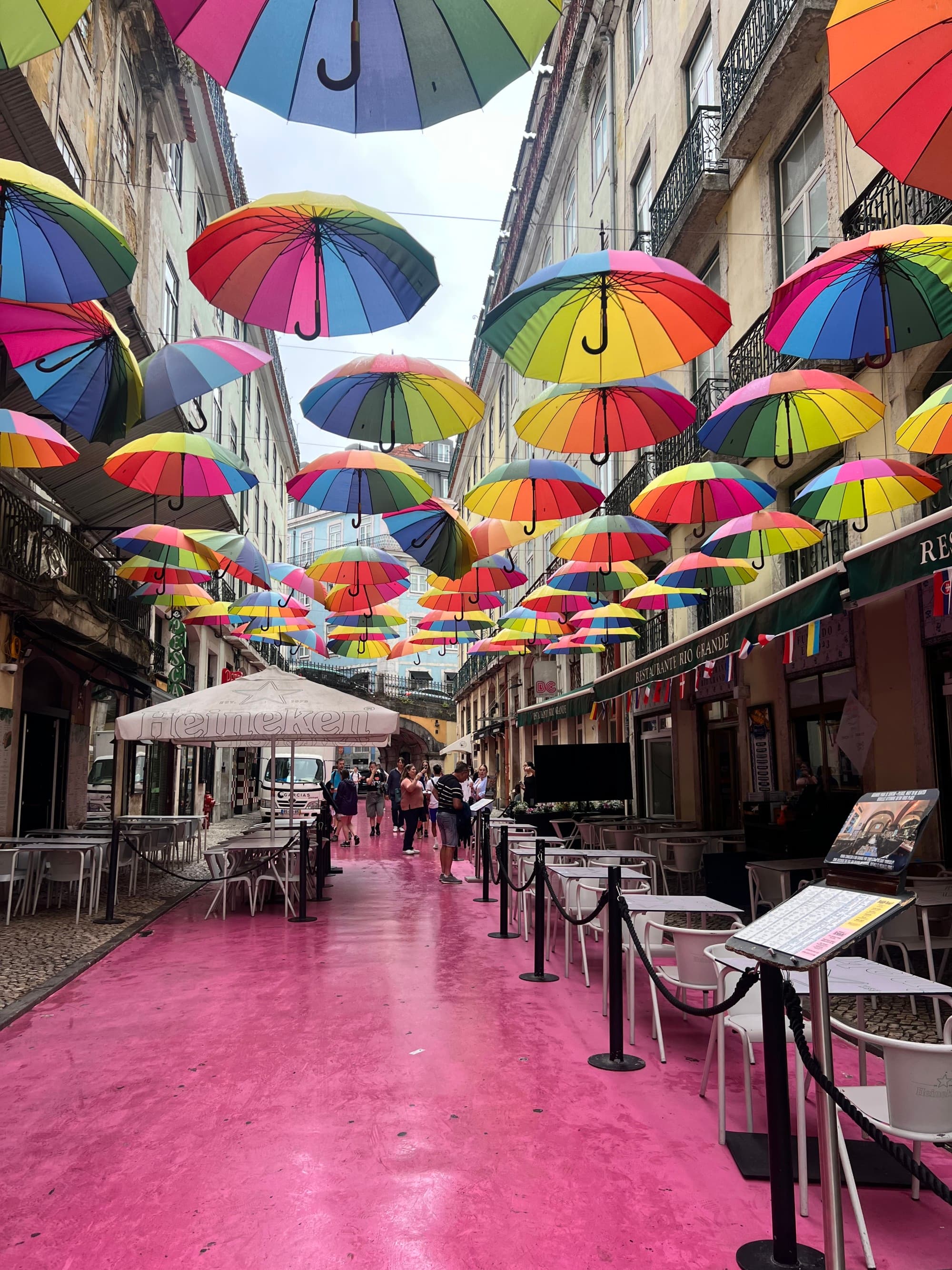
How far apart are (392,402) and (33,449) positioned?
10.6ft

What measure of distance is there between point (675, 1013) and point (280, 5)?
6461 mm

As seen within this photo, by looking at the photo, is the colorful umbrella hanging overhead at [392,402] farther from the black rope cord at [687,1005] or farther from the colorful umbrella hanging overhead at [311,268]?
the black rope cord at [687,1005]

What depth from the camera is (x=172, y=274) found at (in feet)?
74.4

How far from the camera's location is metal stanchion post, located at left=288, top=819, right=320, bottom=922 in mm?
10352

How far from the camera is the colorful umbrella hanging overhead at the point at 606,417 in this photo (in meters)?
8.27

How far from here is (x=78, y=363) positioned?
22.7 ft

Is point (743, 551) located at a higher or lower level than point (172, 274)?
lower

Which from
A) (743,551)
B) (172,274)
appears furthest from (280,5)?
(172,274)

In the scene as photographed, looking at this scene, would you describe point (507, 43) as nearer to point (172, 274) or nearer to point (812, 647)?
point (812, 647)

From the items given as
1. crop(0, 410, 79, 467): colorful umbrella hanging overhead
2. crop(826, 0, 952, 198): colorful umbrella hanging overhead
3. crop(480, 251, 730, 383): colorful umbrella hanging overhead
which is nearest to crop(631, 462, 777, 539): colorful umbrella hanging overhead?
crop(480, 251, 730, 383): colorful umbrella hanging overhead

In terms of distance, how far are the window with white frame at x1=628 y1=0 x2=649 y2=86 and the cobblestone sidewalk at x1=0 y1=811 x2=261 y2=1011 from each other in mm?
18712

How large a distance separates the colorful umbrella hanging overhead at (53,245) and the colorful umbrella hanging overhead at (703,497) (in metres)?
6.01

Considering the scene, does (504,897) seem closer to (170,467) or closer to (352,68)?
(170,467)

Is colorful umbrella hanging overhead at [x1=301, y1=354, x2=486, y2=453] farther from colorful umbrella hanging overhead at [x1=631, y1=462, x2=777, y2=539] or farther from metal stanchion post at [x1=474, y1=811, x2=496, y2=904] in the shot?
metal stanchion post at [x1=474, y1=811, x2=496, y2=904]
